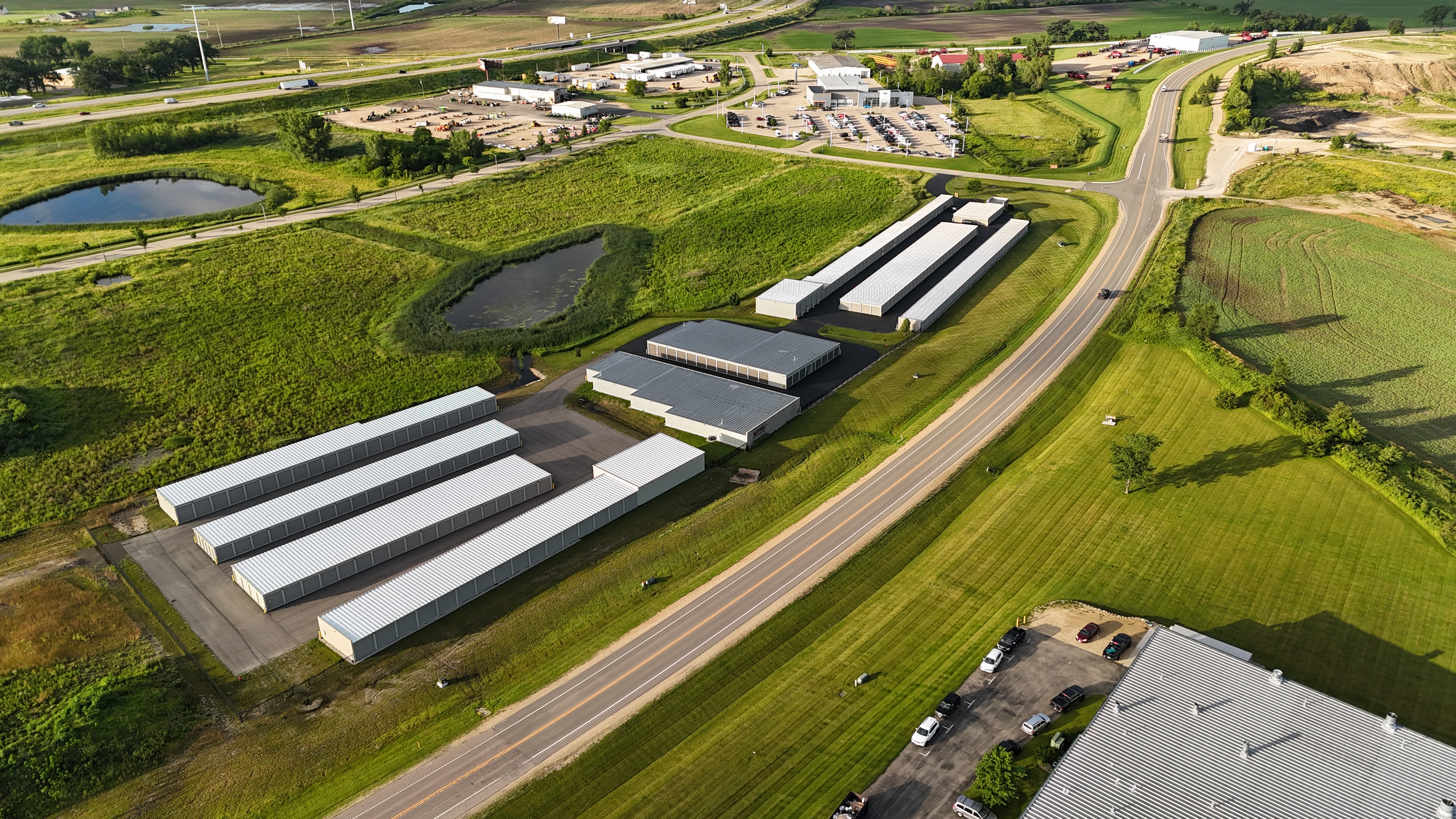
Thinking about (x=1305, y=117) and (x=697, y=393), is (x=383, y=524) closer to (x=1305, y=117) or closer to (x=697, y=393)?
(x=697, y=393)

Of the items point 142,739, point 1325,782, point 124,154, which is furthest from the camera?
point 124,154

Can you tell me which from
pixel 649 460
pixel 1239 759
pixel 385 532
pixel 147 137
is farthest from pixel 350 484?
pixel 147 137

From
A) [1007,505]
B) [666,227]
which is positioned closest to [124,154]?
[666,227]

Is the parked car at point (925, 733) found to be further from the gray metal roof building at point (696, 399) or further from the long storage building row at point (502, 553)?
the gray metal roof building at point (696, 399)

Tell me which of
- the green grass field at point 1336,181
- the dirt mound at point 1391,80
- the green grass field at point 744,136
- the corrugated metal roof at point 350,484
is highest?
the dirt mound at point 1391,80

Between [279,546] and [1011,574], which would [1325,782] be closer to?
[1011,574]

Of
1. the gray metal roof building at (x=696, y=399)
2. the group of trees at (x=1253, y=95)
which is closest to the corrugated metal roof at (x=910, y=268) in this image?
the gray metal roof building at (x=696, y=399)
